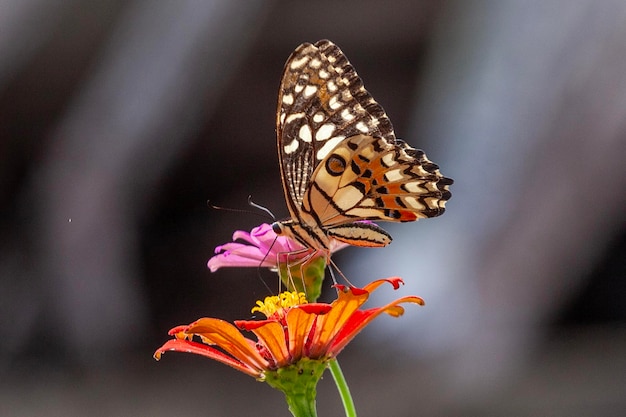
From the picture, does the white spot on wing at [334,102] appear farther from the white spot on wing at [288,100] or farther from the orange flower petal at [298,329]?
the orange flower petal at [298,329]

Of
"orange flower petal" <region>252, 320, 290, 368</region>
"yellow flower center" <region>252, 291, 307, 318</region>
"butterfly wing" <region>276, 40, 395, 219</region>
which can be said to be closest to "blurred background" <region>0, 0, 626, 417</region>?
"butterfly wing" <region>276, 40, 395, 219</region>

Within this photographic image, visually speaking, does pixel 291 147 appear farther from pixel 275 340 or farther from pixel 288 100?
pixel 275 340

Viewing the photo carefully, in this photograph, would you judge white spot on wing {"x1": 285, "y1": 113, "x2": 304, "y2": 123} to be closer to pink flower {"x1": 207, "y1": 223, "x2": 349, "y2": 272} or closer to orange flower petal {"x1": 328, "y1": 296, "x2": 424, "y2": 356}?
pink flower {"x1": 207, "y1": 223, "x2": 349, "y2": 272}

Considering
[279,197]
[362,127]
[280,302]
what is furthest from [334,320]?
[279,197]

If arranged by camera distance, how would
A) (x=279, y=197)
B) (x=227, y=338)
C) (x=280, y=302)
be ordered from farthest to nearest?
(x=279, y=197) → (x=280, y=302) → (x=227, y=338)

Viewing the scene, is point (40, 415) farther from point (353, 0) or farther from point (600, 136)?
point (600, 136)

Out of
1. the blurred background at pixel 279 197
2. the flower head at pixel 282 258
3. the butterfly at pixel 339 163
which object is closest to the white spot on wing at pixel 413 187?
the butterfly at pixel 339 163

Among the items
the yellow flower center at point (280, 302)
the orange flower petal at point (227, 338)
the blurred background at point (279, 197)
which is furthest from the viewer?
the blurred background at point (279, 197)
